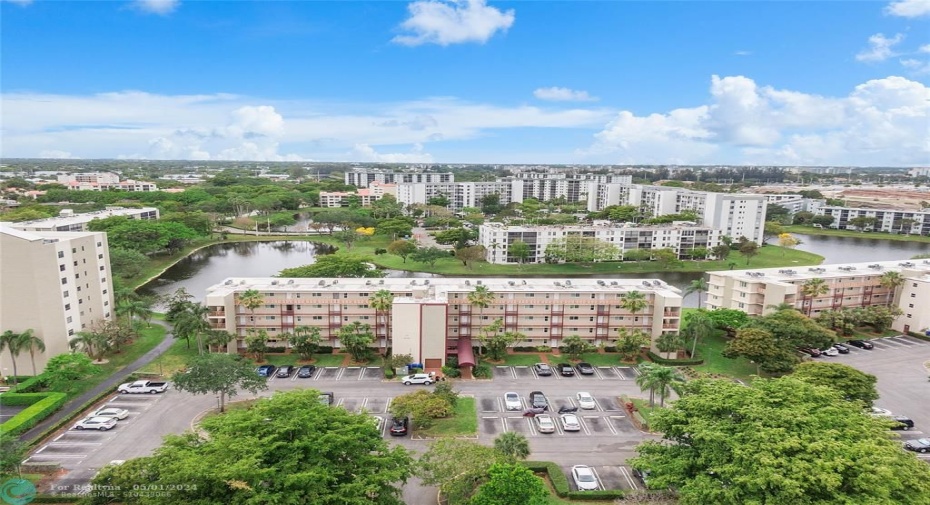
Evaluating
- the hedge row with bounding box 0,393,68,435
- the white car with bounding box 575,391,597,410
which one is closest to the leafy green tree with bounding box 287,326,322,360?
the hedge row with bounding box 0,393,68,435

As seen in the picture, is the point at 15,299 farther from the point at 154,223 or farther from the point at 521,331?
the point at 154,223

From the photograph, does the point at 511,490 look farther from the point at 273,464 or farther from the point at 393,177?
the point at 393,177

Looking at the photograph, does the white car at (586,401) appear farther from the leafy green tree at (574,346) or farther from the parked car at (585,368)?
the leafy green tree at (574,346)

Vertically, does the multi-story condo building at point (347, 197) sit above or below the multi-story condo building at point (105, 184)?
below

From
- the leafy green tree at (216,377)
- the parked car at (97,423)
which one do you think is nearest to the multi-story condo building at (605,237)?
the leafy green tree at (216,377)

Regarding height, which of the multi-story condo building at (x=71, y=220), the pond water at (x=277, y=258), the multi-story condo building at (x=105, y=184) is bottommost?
the pond water at (x=277, y=258)

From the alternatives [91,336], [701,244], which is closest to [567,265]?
[701,244]

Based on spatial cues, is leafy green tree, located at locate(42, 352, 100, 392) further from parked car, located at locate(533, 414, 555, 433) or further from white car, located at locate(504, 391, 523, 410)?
parked car, located at locate(533, 414, 555, 433)
